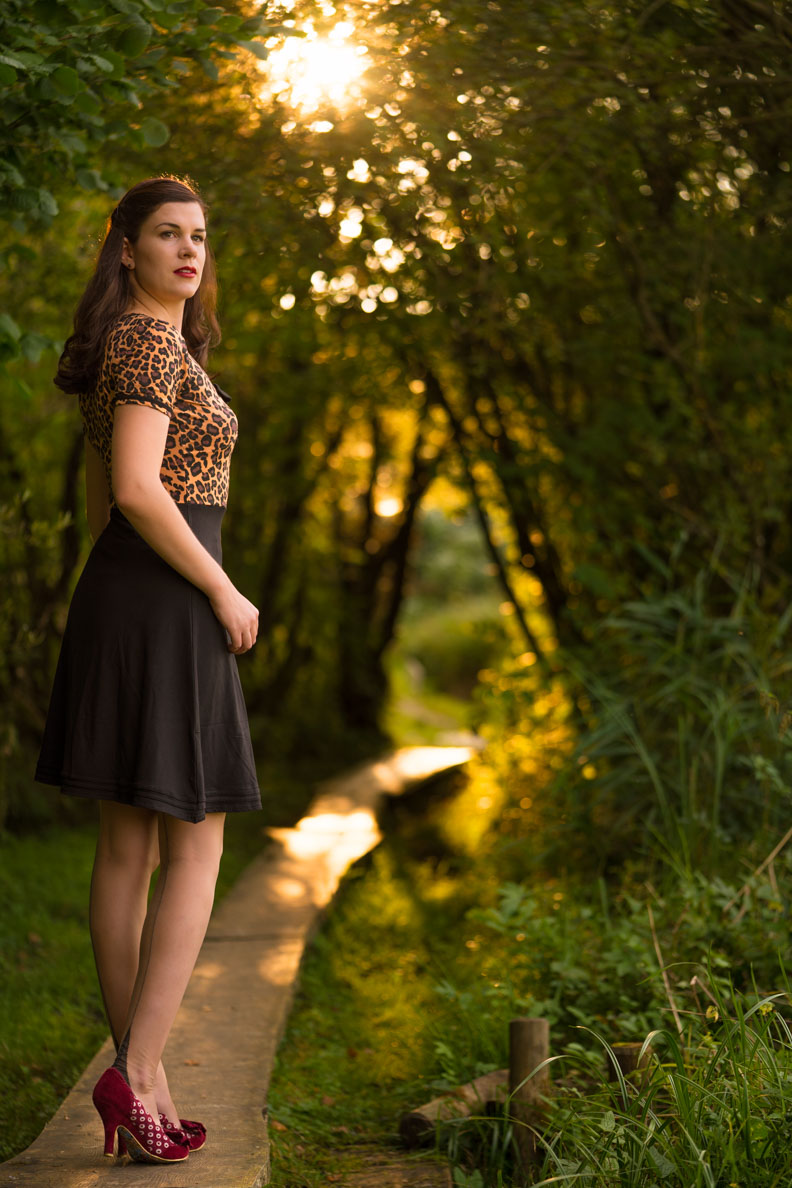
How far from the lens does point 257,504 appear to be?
6633 millimetres

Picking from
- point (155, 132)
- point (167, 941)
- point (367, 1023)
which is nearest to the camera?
point (167, 941)

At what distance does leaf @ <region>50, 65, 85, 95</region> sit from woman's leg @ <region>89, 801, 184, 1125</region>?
4.57 feet

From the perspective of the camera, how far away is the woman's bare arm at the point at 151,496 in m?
1.74

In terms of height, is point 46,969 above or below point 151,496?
below

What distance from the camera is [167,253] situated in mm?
1909

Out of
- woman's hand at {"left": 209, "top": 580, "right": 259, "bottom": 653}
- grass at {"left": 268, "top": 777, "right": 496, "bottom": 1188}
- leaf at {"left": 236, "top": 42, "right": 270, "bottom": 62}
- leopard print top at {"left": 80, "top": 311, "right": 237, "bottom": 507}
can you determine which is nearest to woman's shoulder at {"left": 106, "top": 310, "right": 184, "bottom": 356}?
leopard print top at {"left": 80, "top": 311, "right": 237, "bottom": 507}

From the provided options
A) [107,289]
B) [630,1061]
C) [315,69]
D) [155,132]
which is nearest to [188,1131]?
[630,1061]

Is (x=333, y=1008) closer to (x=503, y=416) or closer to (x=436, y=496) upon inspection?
(x=503, y=416)

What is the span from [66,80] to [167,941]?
1.65 m

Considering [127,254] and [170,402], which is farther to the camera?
[127,254]

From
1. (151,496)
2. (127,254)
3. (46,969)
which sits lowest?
(46,969)

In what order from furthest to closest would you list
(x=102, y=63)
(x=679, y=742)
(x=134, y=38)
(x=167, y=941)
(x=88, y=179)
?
(x=679, y=742), (x=88, y=179), (x=134, y=38), (x=102, y=63), (x=167, y=941)

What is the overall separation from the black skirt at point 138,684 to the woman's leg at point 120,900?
0.11 m

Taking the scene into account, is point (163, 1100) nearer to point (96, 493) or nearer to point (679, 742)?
point (96, 493)
